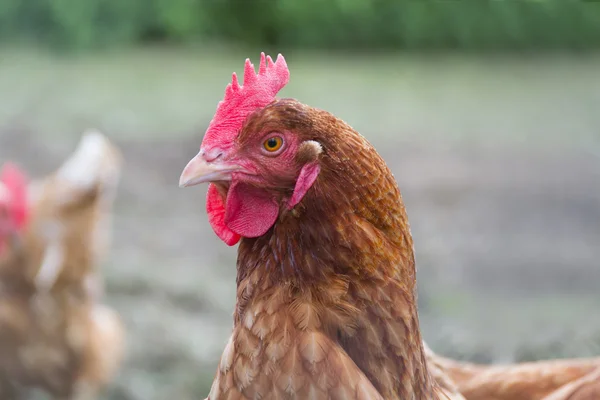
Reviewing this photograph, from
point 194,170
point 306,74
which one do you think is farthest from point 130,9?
point 194,170

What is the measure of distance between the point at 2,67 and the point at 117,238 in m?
3.63

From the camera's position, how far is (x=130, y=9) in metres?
7.86

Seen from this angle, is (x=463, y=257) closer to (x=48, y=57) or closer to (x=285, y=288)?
(x=285, y=288)

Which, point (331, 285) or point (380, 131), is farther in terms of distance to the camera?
point (380, 131)

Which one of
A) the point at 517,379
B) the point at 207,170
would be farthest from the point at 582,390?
the point at 207,170

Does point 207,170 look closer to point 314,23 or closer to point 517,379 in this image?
point 517,379

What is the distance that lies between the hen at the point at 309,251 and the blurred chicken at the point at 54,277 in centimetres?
200

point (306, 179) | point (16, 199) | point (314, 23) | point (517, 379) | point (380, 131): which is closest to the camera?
point (306, 179)

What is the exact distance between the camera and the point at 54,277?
3.33m

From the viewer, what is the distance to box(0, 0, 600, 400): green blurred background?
424cm

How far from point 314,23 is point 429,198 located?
336 centimetres

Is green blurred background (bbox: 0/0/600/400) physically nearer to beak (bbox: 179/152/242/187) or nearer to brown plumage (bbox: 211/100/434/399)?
brown plumage (bbox: 211/100/434/399)

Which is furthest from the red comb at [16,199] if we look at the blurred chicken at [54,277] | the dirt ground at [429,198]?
the dirt ground at [429,198]

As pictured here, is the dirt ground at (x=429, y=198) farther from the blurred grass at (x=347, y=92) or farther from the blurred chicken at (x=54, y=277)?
the blurred chicken at (x=54, y=277)
